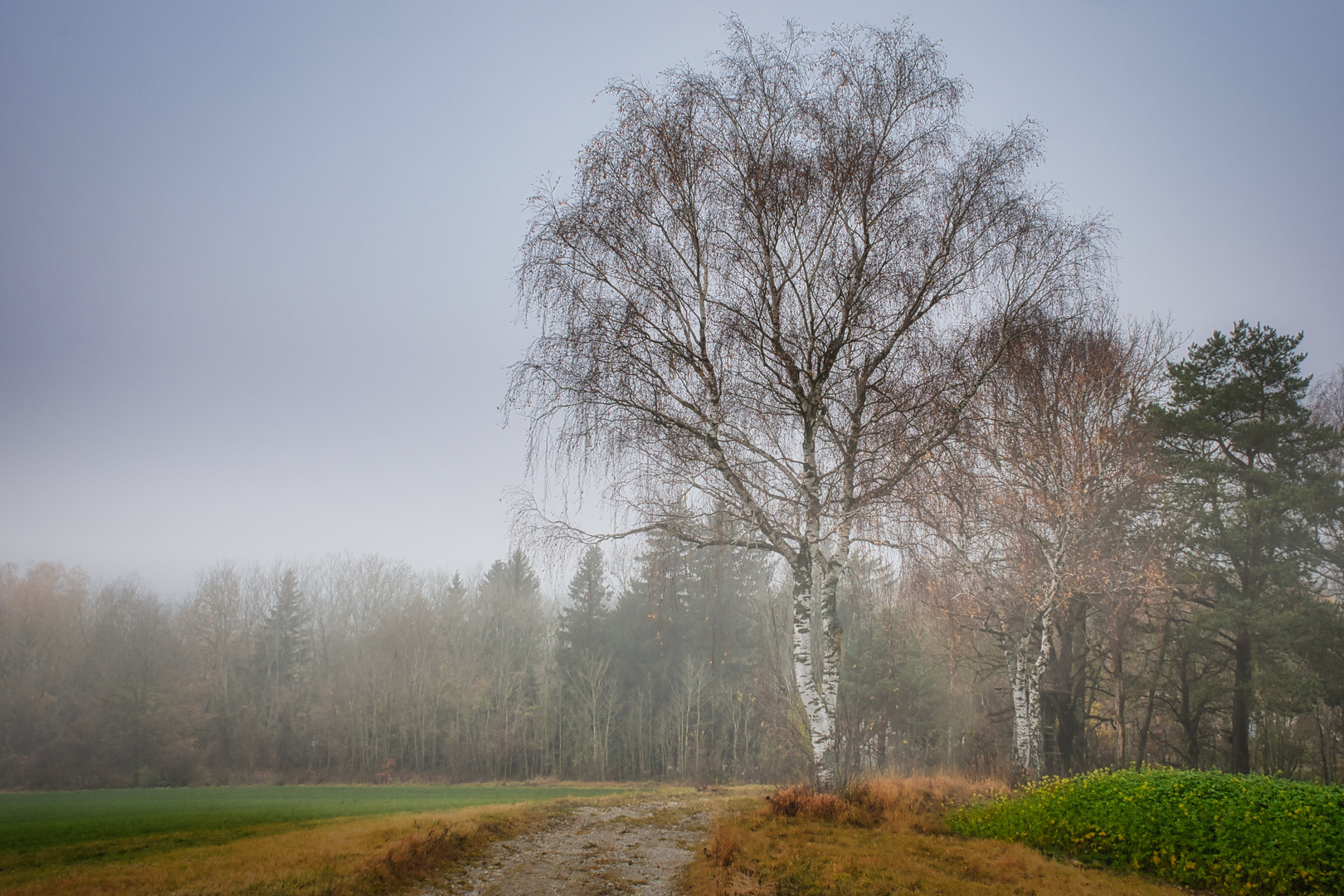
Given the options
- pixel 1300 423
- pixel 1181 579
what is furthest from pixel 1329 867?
pixel 1300 423

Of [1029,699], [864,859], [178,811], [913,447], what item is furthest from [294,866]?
[178,811]

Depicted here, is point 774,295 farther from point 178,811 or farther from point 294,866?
point 178,811

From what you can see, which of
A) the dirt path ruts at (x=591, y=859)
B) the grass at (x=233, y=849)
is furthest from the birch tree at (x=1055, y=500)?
the grass at (x=233, y=849)

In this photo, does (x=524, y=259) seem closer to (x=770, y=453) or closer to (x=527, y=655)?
(x=770, y=453)

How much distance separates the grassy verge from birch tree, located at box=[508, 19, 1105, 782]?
927 millimetres

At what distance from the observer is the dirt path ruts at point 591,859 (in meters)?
7.24

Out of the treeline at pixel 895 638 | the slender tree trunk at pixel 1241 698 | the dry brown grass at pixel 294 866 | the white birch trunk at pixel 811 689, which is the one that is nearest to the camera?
the dry brown grass at pixel 294 866

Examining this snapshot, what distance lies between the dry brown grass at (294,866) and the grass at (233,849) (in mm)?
17

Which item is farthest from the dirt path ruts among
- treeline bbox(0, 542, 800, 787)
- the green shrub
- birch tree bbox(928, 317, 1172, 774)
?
treeline bbox(0, 542, 800, 787)

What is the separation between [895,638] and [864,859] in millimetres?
13152

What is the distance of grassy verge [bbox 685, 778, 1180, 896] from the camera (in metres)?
6.21

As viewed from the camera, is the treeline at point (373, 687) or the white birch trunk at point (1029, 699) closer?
the white birch trunk at point (1029, 699)

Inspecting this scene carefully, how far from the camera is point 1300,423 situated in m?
19.5

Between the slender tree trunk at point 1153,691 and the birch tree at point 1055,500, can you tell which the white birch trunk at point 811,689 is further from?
the slender tree trunk at point 1153,691
